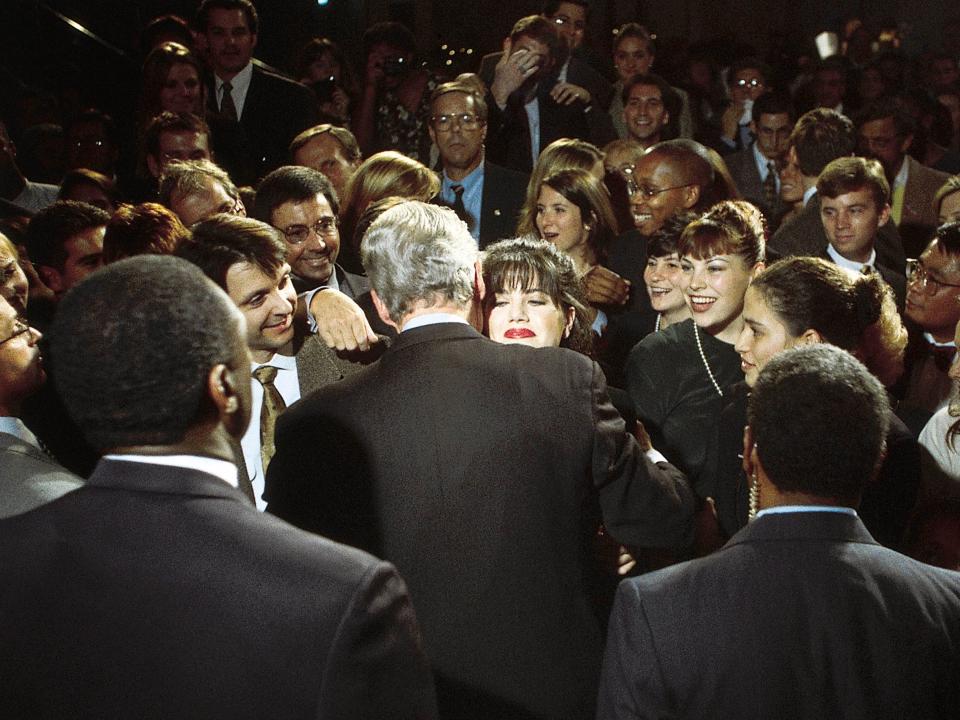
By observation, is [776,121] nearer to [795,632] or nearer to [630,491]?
[630,491]

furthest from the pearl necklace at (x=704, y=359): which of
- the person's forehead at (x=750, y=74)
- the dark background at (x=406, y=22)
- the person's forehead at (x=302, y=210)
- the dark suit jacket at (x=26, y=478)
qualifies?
the dark background at (x=406, y=22)

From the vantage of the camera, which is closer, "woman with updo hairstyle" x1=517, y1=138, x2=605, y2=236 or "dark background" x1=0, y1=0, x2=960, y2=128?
"woman with updo hairstyle" x1=517, y1=138, x2=605, y2=236

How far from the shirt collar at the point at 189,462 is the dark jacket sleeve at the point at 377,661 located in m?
0.27

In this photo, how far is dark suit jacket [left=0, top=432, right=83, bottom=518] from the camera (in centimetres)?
212

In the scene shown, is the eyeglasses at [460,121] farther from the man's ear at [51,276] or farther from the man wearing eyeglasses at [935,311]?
the man wearing eyeglasses at [935,311]

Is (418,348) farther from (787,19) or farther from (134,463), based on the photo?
(787,19)

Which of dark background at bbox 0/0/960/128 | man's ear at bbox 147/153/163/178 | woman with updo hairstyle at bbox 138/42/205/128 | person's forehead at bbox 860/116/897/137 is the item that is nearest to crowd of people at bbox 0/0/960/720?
man's ear at bbox 147/153/163/178

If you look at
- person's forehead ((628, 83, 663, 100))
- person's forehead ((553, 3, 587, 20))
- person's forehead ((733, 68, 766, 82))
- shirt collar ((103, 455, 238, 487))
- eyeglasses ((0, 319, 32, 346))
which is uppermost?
person's forehead ((553, 3, 587, 20))

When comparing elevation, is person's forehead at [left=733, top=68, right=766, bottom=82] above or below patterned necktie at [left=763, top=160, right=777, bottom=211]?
above

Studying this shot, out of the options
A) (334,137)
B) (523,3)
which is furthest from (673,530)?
(523,3)

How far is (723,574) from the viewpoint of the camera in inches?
66.3

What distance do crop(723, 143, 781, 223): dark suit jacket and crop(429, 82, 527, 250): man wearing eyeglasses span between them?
6.08ft

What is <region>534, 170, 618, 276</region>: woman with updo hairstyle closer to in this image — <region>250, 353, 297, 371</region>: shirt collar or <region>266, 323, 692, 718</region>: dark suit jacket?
<region>250, 353, 297, 371</region>: shirt collar

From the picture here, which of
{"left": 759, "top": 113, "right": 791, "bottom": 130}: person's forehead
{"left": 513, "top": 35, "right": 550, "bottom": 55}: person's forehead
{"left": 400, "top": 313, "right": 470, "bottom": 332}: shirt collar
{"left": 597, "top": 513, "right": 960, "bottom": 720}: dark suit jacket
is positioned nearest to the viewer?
{"left": 597, "top": 513, "right": 960, "bottom": 720}: dark suit jacket
